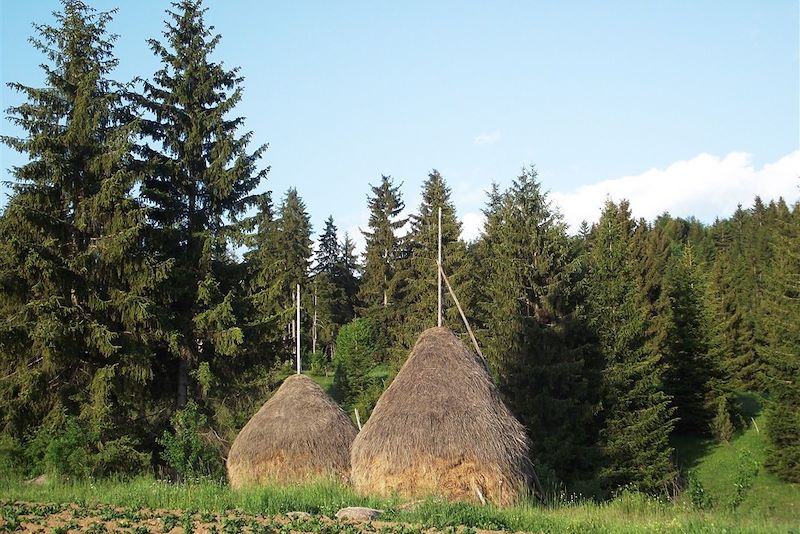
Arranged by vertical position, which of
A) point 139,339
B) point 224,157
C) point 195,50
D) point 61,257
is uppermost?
point 195,50

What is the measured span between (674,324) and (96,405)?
87.7 ft

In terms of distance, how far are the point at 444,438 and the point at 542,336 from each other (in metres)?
14.2

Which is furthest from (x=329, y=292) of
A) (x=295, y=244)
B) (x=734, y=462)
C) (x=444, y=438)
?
(x=444, y=438)

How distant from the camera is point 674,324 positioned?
36.2 m

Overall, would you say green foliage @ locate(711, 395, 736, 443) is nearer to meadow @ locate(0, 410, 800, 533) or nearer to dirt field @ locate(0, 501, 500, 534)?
meadow @ locate(0, 410, 800, 533)

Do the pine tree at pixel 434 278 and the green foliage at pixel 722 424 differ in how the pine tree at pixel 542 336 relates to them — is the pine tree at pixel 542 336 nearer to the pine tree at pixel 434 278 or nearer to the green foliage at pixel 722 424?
the pine tree at pixel 434 278

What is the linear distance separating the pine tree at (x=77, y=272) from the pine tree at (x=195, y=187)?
3.95ft

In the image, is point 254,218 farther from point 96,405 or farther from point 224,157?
point 96,405

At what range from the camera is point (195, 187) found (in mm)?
24453

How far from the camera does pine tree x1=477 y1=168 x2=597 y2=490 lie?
85.6 ft

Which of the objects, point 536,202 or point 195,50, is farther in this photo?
point 536,202

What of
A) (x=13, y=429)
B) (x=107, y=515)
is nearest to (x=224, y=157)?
(x=13, y=429)

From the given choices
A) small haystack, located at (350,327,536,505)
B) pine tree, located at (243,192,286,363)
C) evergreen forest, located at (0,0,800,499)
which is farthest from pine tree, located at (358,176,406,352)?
small haystack, located at (350,327,536,505)

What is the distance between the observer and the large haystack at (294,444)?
57.9 feet
